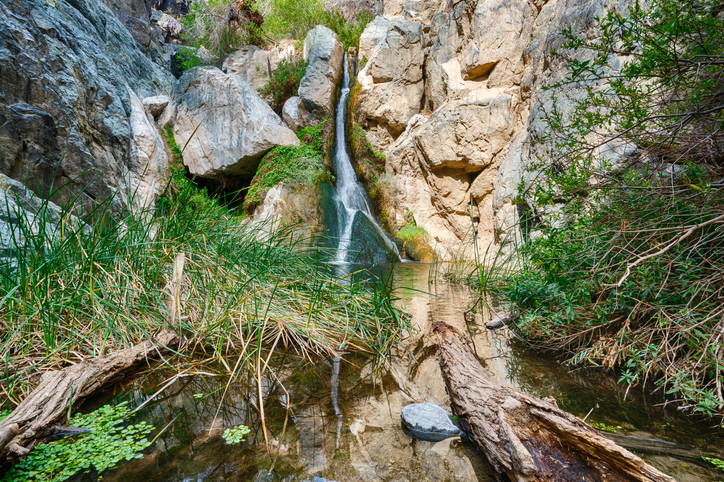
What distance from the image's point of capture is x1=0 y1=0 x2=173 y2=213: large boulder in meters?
4.93

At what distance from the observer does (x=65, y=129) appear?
5461mm

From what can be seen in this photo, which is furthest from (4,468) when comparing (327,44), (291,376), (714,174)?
(327,44)

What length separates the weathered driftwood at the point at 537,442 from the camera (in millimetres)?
985

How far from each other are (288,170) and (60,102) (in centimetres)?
433

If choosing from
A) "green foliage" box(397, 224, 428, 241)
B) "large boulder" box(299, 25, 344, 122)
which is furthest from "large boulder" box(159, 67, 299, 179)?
"green foliage" box(397, 224, 428, 241)

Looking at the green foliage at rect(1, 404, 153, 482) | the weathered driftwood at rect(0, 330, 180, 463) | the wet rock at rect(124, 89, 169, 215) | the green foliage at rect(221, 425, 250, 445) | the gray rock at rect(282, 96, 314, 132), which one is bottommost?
the green foliage at rect(1, 404, 153, 482)

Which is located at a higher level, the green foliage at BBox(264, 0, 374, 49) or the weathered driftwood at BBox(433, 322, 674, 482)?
the green foliage at BBox(264, 0, 374, 49)

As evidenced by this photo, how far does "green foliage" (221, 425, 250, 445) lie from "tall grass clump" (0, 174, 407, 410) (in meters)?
0.33

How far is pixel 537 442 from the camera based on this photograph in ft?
3.66

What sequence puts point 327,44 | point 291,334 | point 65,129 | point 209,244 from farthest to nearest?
point 327,44 → point 65,129 → point 209,244 → point 291,334

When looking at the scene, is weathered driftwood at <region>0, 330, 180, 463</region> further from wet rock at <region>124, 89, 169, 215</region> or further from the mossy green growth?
the mossy green growth

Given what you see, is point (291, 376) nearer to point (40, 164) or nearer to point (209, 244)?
point (209, 244)

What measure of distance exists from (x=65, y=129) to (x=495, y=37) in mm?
9289

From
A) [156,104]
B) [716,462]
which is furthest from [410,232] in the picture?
[716,462]
